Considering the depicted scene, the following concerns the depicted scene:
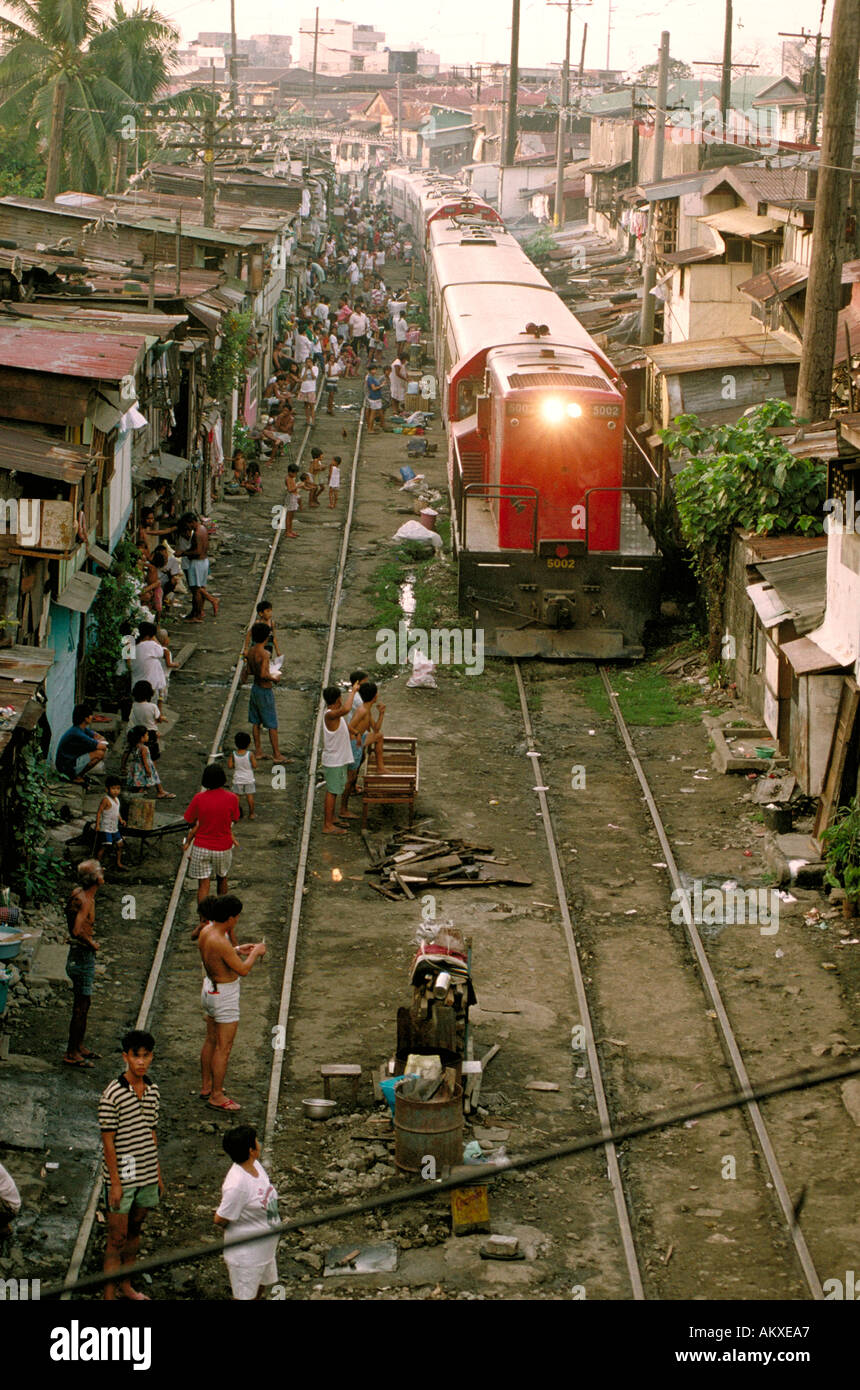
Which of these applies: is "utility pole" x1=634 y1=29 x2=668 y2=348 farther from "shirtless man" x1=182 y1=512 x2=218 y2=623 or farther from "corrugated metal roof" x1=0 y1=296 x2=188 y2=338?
"corrugated metal roof" x1=0 y1=296 x2=188 y2=338

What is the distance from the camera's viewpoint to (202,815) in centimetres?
1218

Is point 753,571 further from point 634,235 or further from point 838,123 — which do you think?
point 634,235

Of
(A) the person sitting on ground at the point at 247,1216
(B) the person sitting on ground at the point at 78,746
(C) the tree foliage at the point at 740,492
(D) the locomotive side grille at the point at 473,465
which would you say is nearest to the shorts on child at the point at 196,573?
(D) the locomotive side grille at the point at 473,465

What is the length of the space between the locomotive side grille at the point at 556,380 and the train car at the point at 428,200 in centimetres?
2127

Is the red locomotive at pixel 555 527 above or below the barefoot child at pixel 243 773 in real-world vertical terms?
above

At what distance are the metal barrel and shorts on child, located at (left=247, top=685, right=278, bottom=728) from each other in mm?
7156

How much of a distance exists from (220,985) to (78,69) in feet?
138

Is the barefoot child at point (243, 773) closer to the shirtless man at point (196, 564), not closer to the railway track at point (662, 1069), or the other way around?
the railway track at point (662, 1069)

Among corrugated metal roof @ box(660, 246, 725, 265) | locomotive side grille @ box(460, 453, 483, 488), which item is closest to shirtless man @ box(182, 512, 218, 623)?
locomotive side grille @ box(460, 453, 483, 488)

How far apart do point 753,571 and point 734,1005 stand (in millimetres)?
6375

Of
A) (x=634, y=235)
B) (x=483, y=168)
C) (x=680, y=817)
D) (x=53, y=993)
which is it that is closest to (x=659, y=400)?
(x=680, y=817)

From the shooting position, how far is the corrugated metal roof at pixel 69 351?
45.4 feet

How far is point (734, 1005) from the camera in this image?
1169 cm

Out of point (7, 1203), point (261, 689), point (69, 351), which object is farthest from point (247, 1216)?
point (69, 351)
